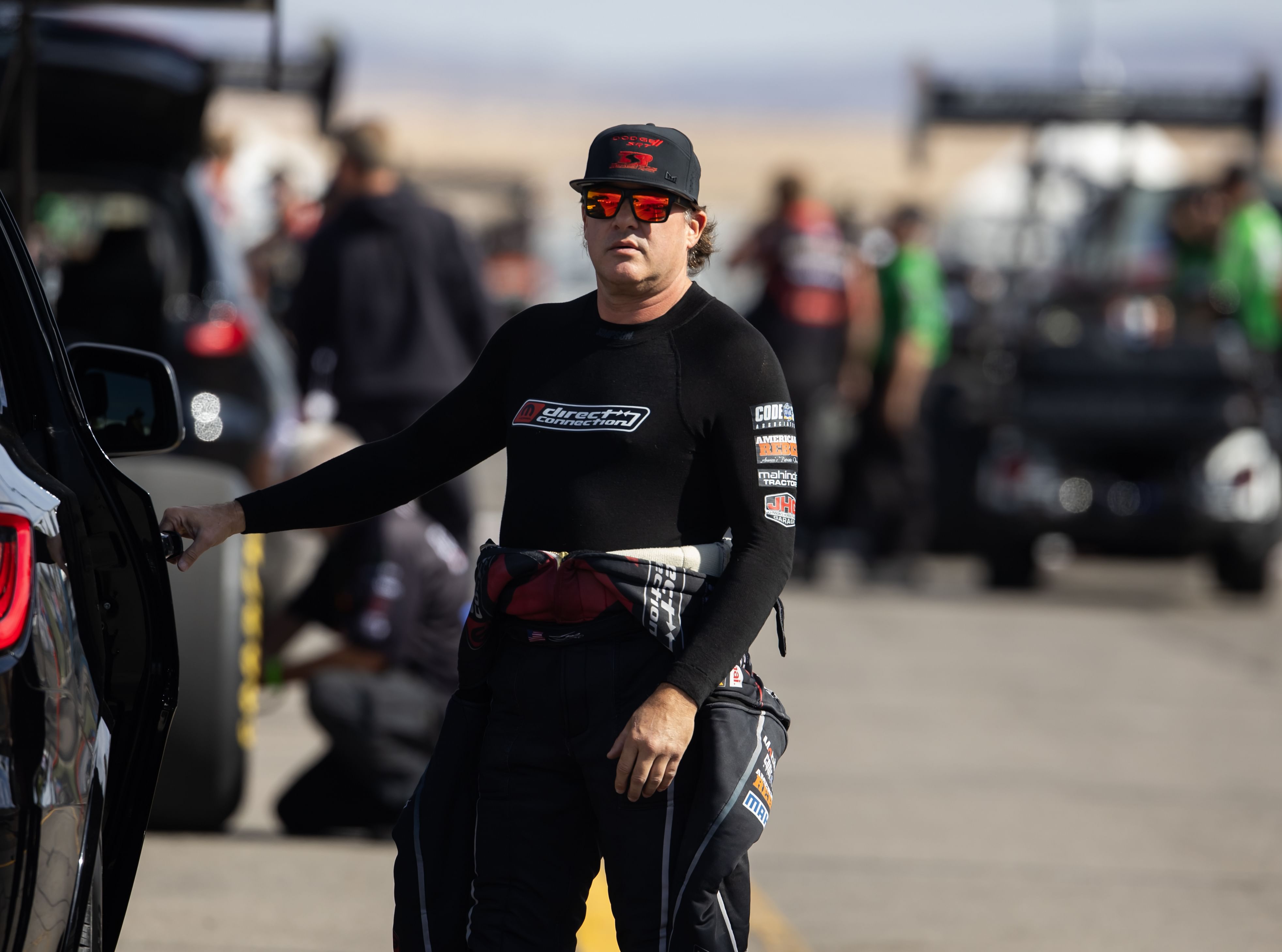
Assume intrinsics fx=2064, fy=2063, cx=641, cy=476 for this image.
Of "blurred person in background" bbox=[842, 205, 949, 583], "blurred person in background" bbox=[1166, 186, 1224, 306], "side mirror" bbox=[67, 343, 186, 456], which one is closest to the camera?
"side mirror" bbox=[67, 343, 186, 456]

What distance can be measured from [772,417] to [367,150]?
4.80 metres

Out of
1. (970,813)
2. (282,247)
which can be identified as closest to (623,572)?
(970,813)

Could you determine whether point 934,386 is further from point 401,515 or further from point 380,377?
point 401,515

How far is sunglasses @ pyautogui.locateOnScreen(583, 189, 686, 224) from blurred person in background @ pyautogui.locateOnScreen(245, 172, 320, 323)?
582 centimetres

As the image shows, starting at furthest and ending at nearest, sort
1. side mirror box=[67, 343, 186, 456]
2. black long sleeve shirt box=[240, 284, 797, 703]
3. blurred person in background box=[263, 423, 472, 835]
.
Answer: blurred person in background box=[263, 423, 472, 835], side mirror box=[67, 343, 186, 456], black long sleeve shirt box=[240, 284, 797, 703]

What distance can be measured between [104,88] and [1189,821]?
4.05 meters

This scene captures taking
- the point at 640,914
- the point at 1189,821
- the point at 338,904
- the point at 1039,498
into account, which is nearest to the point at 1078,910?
the point at 1189,821

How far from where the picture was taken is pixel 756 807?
3.10 m

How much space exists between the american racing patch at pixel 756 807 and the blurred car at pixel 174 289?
2470 mm

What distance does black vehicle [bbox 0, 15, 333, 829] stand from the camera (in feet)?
17.4

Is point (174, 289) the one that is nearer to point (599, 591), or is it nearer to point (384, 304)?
point (384, 304)

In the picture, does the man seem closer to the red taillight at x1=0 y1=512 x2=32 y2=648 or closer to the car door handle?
the car door handle

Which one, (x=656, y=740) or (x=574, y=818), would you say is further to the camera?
(x=574, y=818)

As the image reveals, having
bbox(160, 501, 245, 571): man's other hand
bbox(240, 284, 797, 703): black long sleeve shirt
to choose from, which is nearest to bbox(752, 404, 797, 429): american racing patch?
bbox(240, 284, 797, 703): black long sleeve shirt
